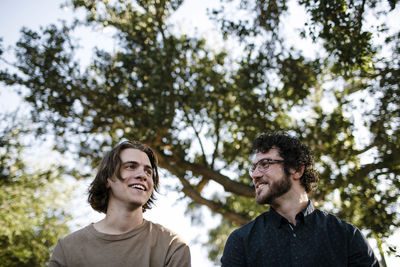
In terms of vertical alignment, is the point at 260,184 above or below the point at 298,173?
below

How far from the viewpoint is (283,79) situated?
852cm

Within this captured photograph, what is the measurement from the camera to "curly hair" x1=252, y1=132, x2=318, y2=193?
3.98 metres

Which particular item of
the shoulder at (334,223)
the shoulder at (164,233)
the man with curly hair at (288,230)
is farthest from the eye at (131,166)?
the shoulder at (334,223)

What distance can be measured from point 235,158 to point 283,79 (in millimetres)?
3290

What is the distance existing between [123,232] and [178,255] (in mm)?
667

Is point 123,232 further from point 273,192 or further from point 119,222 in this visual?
point 273,192

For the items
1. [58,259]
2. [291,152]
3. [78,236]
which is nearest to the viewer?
[58,259]

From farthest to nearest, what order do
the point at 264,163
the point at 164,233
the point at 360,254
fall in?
1. the point at 264,163
2. the point at 164,233
3. the point at 360,254

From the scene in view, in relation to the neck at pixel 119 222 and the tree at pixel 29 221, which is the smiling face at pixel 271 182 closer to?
the neck at pixel 119 222

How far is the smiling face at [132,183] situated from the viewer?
3658 millimetres

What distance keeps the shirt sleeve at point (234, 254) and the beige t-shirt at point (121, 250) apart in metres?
0.39

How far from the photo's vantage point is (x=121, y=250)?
339 centimetres

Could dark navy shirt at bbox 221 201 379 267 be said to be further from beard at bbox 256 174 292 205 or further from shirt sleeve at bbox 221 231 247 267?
beard at bbox 256 174 292 205

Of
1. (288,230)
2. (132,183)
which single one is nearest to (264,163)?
(288,230)
